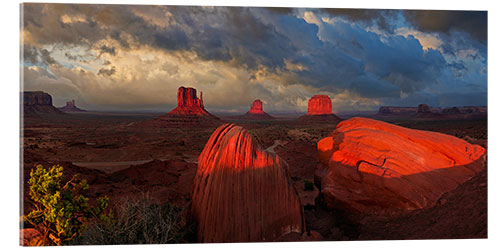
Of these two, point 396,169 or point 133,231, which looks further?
point 396,169

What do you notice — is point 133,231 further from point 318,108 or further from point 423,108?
point 423,108

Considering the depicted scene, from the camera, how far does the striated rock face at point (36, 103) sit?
217 inches

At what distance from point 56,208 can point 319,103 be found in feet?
31.9

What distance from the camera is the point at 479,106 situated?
20.3 feet

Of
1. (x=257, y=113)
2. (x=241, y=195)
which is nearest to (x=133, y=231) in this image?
(x=241, y=195)

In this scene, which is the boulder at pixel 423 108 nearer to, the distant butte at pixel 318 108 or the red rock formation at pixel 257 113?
the distant butte at pixel 318 108

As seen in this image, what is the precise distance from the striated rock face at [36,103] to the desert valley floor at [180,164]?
13.6 inches

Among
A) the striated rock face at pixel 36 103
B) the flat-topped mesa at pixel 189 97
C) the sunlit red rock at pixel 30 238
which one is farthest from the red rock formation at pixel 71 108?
the sunlit red rock at pixel 30 238

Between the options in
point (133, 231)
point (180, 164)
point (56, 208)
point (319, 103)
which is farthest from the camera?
point (180, 164)

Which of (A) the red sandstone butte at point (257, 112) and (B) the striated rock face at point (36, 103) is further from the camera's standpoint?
(A) the red sandstone butte at point (257, 112)

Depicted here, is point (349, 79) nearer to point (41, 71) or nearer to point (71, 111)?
point (41, 71)

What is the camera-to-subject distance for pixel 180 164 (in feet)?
43.2
